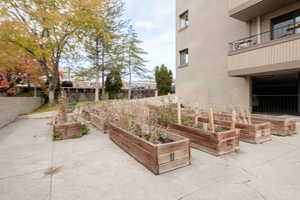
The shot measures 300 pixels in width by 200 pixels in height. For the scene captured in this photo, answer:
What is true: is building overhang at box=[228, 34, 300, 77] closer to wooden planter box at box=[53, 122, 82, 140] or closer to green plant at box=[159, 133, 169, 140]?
green plant at box=[159, 133, 169, 140]

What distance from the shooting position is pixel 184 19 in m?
10.9

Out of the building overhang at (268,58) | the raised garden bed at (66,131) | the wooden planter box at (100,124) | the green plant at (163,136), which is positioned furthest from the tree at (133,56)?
the green plant at (163,136)

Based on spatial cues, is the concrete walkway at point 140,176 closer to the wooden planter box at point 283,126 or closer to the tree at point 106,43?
the wooden planter box at point 283,126

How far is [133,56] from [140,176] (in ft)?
58.0

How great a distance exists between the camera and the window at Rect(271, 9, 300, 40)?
5930 millimetres

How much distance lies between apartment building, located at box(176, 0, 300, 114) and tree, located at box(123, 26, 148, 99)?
819 centimetres

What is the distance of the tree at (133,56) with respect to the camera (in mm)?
17844

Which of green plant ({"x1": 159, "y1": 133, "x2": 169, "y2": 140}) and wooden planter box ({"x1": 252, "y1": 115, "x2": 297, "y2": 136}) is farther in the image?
wooden planter box ({"x1": 252, "y1": 115, "x2": 297, "y2": 136})

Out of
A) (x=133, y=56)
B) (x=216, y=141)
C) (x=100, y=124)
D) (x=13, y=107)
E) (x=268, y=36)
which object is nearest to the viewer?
(x=216, y=141)

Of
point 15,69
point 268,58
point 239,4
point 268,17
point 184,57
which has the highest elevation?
point 239,4

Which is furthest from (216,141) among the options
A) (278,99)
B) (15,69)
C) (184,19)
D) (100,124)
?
(15,69)

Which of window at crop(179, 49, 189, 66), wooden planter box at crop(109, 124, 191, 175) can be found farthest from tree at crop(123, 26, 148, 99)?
wooden planter box at crop(109, 124, 191, 175)

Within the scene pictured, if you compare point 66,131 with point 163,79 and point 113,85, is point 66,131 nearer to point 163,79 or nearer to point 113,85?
point 113,85

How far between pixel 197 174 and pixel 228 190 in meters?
0.53
